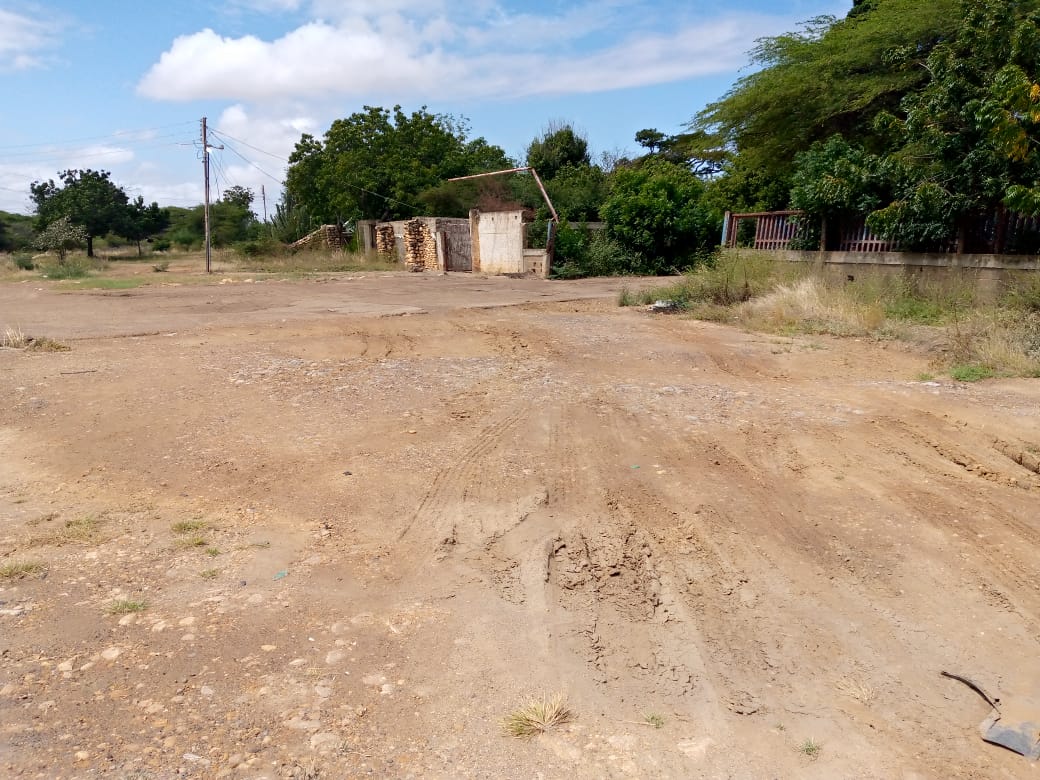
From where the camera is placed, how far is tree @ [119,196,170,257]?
47.1 metres

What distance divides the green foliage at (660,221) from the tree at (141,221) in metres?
34.3

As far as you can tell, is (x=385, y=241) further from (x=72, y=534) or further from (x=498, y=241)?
(x=72, y=534)

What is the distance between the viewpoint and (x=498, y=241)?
26156 millimetres

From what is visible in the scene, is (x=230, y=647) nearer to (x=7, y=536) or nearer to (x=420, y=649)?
(x=420, y=649)

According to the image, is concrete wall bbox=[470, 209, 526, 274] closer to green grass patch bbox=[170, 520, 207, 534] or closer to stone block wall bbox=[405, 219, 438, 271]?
stone block wall bbox=[405, 219, 438, 271]

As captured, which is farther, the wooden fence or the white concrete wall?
the white concrete wall

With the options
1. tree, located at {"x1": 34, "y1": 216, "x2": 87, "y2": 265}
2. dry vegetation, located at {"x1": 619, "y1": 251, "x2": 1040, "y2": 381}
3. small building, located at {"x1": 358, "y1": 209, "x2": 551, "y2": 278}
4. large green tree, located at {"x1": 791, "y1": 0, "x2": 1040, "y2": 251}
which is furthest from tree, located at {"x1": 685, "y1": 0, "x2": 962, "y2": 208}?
tree, located at {"x1": 34, "y1": 216, "x2": 87, "y2": 265}

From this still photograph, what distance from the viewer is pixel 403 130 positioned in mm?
33469

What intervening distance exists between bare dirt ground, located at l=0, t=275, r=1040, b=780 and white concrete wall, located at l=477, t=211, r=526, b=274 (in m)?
18.3

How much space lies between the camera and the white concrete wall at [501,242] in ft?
83.0

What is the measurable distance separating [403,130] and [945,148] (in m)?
26.3

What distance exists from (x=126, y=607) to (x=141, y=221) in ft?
171

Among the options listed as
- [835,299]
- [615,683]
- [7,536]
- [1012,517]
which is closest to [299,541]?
[7,536]

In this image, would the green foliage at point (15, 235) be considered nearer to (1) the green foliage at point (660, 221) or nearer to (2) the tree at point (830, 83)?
(1) the green foliage at point (660, 221)
